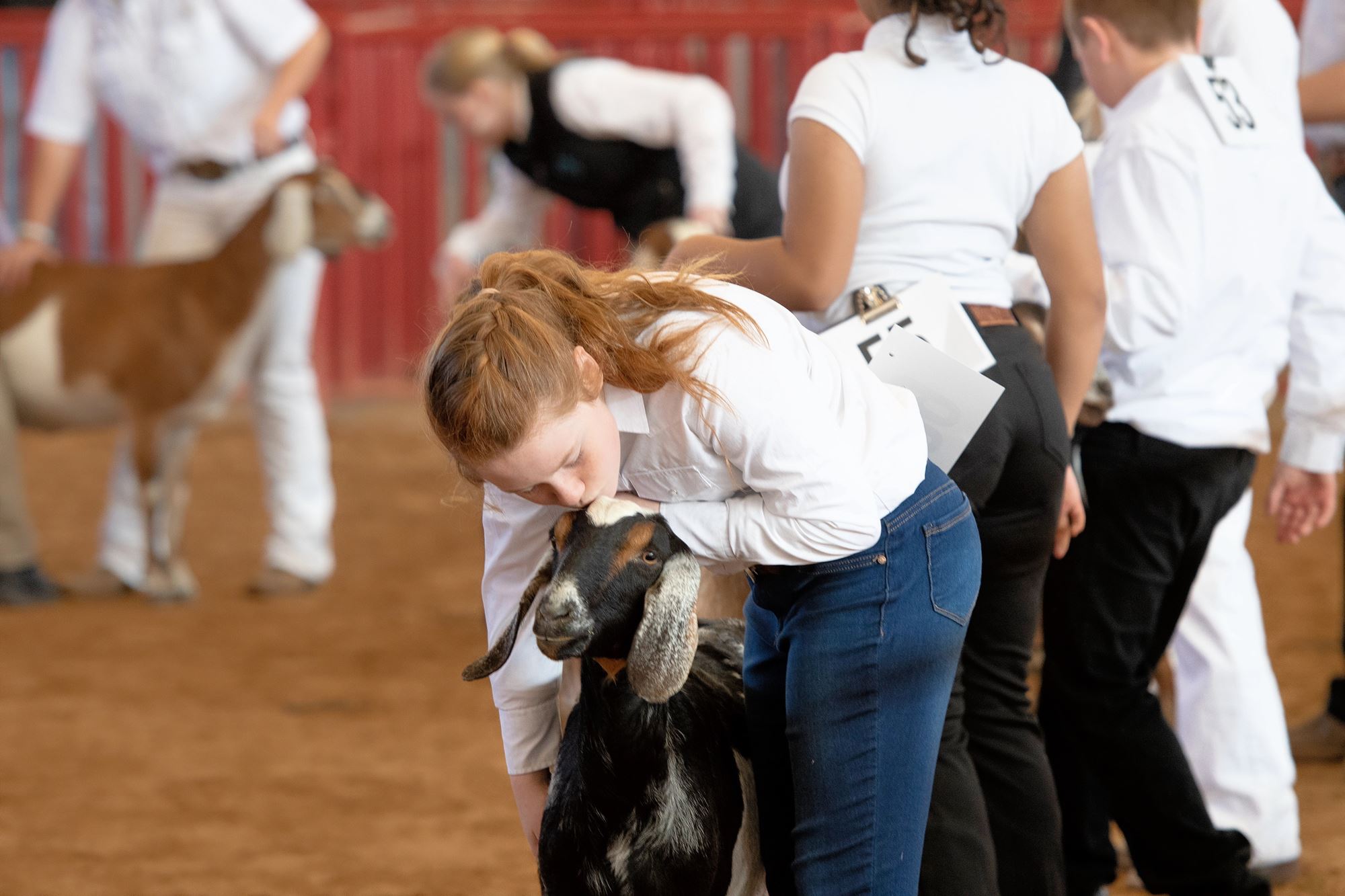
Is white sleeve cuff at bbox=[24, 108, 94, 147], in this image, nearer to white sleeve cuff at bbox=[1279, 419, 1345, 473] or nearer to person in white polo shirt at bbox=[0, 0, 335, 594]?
person in white polo shirt at bbox=[0, 0, 335, 594]

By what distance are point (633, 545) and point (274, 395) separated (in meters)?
3.80

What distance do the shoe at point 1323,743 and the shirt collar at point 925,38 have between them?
2183 millimetres

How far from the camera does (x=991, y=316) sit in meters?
2.21

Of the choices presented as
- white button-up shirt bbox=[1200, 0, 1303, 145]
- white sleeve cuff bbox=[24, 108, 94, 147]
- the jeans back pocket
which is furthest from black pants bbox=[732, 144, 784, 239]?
the jeans back pocket

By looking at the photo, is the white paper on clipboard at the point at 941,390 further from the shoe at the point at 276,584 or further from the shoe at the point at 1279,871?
the shoe at the point at 276,584

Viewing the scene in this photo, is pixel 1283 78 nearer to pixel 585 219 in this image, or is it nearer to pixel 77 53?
pixel 77 53

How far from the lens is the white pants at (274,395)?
5.27m

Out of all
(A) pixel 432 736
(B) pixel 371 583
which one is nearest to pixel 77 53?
(B) pixel 371 583

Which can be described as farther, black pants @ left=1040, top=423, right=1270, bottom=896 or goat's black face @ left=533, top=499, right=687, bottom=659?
black pants @ left=1040, top=423, right=1270, bottom=896

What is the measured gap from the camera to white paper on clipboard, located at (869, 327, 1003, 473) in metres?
2.04

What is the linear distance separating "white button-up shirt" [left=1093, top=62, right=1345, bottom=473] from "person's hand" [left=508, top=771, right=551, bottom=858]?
1.22 meters

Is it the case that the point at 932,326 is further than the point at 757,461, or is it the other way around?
the point at 932,326

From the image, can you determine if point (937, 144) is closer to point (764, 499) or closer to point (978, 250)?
point (978, 250)

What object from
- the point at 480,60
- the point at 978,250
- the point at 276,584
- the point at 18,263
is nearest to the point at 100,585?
the point at 276,584
